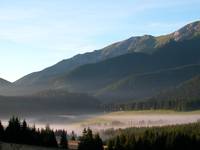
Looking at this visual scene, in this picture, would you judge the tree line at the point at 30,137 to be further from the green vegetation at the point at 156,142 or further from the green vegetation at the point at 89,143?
the green vegetation at the point at 156,142

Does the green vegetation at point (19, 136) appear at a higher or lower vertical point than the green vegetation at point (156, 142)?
higher

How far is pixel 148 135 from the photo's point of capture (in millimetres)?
163625

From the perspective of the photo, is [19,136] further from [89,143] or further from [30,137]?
[89,143]

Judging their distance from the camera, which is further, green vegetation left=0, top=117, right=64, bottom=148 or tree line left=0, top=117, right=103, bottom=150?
tree line left=0, top=117, right=103, bottom=150

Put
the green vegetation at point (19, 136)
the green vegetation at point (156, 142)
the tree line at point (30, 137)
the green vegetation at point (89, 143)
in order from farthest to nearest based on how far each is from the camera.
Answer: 1. the green vegetation at point (156, 142)
2. the green vegetation at point (89, 143)
3. the tree line at point (30, 137)
4. the green vegetation at point (19, 136)

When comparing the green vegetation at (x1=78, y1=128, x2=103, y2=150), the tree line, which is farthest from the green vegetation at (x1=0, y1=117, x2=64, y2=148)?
the green vegetation at (x1=78, y1=128, x2=103, y2=150)

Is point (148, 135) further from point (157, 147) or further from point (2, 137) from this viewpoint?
point (2, 137)

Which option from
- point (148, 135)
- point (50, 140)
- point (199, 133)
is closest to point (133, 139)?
point (148, 135)

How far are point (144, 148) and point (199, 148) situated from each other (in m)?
20.1

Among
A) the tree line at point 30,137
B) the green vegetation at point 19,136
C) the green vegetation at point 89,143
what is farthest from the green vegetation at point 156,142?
the green vegetation at point 19,136

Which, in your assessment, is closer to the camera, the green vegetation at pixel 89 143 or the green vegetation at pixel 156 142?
the green vegetation at pixel 89 143

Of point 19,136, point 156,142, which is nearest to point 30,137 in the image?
point 19,136

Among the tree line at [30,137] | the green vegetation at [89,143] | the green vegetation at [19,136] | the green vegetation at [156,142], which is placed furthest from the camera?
the green vegetation at [156,142]

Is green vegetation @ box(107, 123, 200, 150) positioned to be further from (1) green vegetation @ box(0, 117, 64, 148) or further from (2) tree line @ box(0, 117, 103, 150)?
(1) green vegetation @ box(0, 117, 64, 148)
